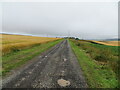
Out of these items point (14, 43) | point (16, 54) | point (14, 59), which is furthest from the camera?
point (14, 43)

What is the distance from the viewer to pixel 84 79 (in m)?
3.81

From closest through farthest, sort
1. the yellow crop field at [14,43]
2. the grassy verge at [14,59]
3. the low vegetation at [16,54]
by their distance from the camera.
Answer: the grassy verge at [14,59]
the low vegetation at [16,54]
the yellow crop field at [14,43]

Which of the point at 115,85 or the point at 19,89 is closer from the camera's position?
the point at 19,89

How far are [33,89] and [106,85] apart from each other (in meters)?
3.56

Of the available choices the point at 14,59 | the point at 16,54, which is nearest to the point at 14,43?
the point at 16,54

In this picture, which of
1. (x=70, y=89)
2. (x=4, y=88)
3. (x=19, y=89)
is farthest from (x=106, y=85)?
(x=4, y=88)

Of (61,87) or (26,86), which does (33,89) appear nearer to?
(26,86)

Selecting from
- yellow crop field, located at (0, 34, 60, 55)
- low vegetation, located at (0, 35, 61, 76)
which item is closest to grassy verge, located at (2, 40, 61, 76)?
low vegetation, located at (0, 35, 61, 76)

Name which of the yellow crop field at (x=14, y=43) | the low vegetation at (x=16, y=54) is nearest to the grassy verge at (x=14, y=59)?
the low vegetation at (x=16, y=54)

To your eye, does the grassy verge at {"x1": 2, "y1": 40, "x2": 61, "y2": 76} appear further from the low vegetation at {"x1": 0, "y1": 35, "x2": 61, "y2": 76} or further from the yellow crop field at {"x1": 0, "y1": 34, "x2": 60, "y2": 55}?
the yellow crop field at {"x1": 0, "y1": 34, "x2": 60, "y2": 55}

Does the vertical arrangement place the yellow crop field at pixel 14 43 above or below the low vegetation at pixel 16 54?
above

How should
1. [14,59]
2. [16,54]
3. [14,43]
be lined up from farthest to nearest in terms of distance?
[14,43] → [16,54] → [14,59]

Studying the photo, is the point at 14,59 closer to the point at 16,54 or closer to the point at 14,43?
the point at 16,54

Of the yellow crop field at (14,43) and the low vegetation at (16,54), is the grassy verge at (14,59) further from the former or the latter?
the yellow crop field at (14,43)
